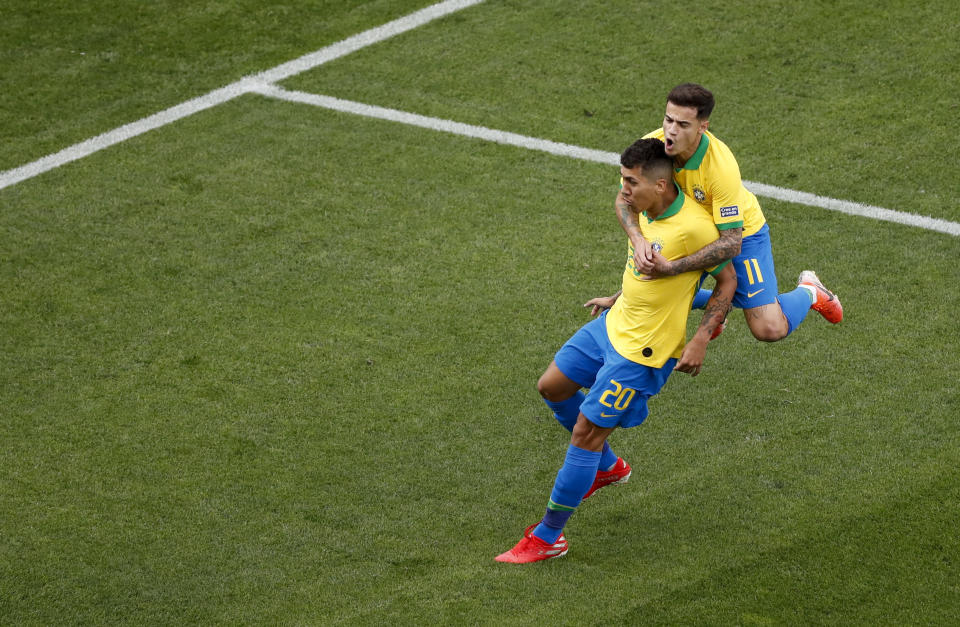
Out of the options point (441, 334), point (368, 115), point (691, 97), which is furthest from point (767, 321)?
point (368, 115)

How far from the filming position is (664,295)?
5.36m

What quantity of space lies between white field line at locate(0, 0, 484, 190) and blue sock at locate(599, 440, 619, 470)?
5608 millimetres

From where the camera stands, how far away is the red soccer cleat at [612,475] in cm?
598

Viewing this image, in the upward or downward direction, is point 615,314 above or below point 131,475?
above

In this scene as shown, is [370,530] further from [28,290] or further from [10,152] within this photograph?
[10,152]

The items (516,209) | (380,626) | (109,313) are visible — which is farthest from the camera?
(516,209)

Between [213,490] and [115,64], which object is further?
[115,64]

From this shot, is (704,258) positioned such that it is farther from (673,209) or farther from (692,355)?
(692,355)

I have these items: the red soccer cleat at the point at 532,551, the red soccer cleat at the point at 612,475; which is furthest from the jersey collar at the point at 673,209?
the red soccer cleat at the point at 532,551

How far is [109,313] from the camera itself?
24.7 ft

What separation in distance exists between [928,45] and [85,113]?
729 cm

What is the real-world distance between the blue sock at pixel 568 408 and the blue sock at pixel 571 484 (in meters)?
0.45

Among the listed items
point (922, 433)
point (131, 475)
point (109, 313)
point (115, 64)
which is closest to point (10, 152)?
point (115, 64)

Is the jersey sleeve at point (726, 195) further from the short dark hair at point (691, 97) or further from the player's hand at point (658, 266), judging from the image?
the player's hand at point (658, 266)
